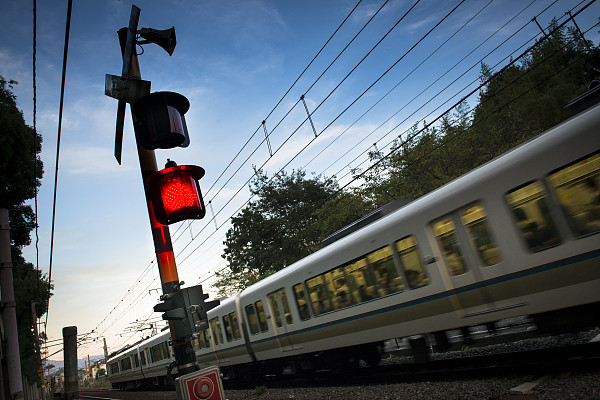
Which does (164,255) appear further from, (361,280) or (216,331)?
(216,331)

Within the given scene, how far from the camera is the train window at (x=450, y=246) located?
6.73 metres

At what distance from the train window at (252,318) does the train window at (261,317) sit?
27 centimetres

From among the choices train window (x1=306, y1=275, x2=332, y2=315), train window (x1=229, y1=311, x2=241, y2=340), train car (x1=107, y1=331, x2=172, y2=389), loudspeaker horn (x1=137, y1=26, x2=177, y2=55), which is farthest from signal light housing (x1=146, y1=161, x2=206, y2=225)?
train car (x1=107, y1=331, x2=172, y2=389)

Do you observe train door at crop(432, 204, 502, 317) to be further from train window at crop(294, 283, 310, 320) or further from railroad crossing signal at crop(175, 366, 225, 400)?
railroad crossing signal at crop(175, 366, 225, 400)

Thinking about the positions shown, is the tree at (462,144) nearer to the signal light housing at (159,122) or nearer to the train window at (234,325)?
the train window at (234,325)

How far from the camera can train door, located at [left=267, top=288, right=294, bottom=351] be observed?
11.1 metres

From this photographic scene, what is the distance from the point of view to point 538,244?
571cm

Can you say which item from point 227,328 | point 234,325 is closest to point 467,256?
point 234,325

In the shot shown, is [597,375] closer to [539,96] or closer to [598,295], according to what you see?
[598,295]

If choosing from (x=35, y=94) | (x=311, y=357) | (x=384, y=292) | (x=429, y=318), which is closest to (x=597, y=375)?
(x=429, y=318)

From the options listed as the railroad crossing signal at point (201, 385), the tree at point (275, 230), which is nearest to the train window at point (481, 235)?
the railroad crossing signal at point (201, 385)

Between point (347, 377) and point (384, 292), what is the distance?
2.93 m

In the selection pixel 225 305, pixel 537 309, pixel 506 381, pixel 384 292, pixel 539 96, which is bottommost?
pixel 506 381

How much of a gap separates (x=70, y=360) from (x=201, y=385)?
21.5 ft
